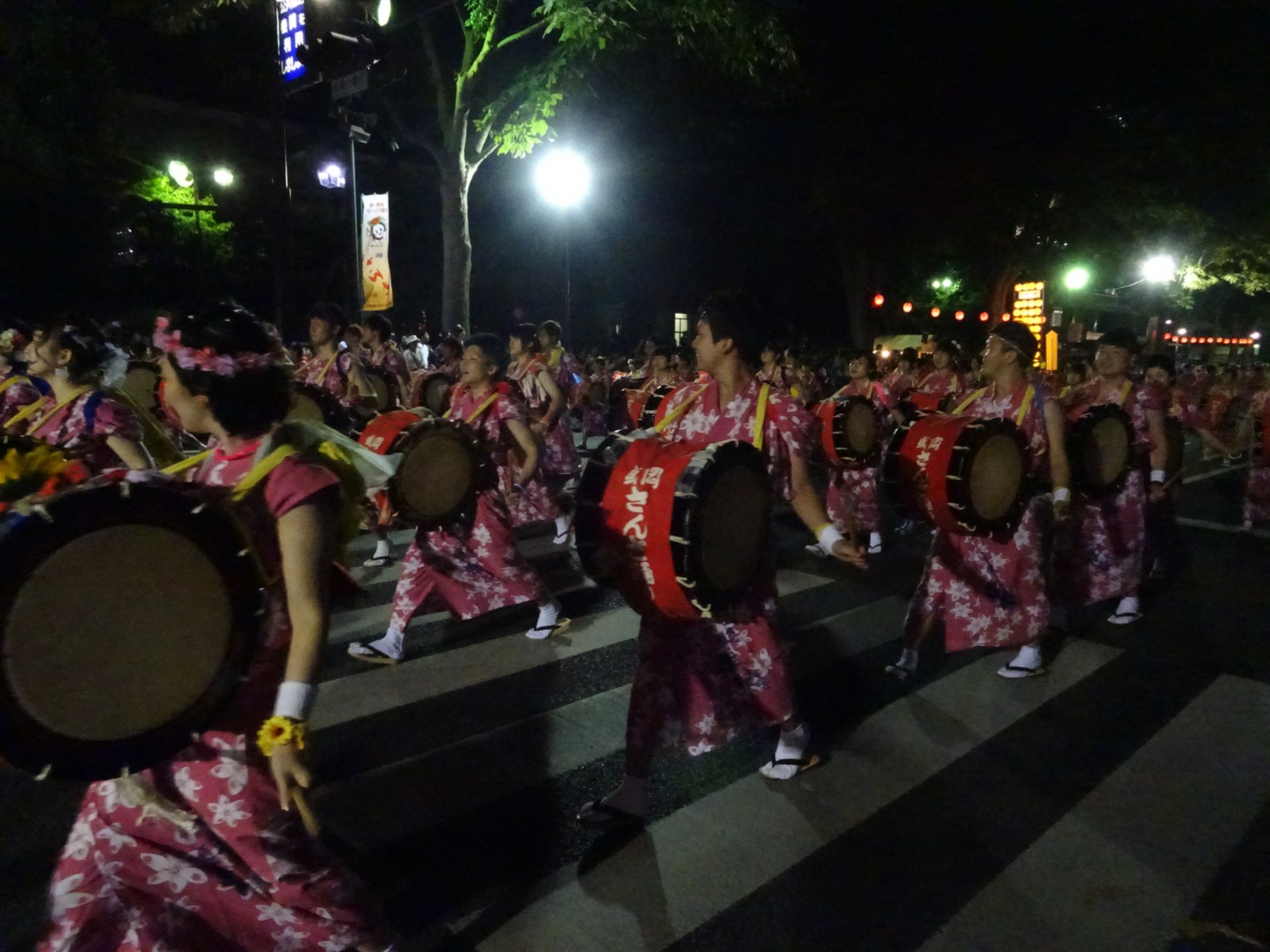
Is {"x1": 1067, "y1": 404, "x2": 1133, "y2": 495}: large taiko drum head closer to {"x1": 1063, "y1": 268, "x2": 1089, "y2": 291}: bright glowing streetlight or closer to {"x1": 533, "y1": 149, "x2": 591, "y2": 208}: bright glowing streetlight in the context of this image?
{"x1": 533, "y1": 149, "x2": 591, "y2": 208}: bright glowing streetlight

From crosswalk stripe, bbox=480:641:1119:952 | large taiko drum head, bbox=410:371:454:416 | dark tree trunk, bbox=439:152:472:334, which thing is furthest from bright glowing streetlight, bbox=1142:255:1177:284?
A: crosswalk stripe, bbox=480:641:1119:952

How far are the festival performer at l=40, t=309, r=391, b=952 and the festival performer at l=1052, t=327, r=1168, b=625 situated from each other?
17.3 ft

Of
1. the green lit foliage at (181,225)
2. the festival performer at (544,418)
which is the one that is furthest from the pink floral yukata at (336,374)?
the green lit foliage at (181,225)

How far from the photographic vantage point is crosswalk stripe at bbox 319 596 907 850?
3.48 meters

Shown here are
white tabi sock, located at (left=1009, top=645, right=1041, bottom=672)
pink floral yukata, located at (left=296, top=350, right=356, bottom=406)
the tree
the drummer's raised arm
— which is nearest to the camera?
the drummer's raised arm

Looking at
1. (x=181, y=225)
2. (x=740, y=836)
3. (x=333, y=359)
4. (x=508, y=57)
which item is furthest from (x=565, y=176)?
(x=740, y=836)

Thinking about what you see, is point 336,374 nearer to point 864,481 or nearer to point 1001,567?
point 864,481

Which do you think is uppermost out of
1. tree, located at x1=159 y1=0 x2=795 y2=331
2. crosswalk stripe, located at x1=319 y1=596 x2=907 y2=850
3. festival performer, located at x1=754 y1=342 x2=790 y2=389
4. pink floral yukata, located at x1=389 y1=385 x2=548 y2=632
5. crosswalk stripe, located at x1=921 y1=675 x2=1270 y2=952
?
tree, located at x1=159 y1=0 x2=795 y2=331

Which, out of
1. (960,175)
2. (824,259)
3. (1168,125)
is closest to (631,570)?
(960,175)

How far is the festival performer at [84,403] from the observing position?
3.84m

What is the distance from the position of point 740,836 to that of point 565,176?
14414mm

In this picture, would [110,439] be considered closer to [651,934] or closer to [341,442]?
[341,442]

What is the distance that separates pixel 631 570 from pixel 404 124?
564 inches

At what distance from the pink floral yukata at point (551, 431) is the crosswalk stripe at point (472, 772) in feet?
10.0
